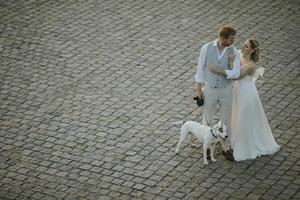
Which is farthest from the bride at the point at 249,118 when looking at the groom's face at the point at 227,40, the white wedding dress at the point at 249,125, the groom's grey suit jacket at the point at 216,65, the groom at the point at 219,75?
the groom's face at the point at 227,40

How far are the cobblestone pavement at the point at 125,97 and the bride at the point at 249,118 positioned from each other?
0.79 feet

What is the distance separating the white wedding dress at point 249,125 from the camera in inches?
404

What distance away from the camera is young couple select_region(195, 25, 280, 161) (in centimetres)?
986

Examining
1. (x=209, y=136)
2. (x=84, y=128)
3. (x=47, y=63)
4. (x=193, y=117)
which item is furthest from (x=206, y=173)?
(x=47, y=63)

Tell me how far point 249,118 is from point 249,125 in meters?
0.13

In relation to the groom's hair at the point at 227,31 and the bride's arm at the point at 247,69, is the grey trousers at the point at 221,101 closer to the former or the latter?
the bride's arm at the point at 247,69

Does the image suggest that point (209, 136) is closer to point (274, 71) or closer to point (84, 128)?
point (84, 128)

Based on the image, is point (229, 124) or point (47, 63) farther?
point (47, 63)

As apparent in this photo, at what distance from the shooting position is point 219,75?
32.6ft

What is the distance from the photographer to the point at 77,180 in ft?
32.5

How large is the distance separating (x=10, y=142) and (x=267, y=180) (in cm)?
467

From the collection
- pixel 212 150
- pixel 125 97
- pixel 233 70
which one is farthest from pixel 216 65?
pixel 125 97

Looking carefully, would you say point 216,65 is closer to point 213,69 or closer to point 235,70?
point 213,69

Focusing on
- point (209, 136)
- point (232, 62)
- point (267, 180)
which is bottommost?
point (267, 180)
